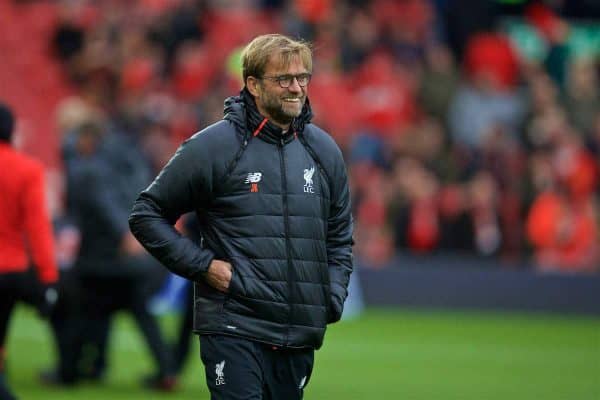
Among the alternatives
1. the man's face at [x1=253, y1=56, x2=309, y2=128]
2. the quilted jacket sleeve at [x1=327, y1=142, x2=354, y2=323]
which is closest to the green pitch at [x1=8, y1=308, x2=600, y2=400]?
the quilted jacket sleeve at [x1=327, y1=142, x2=354, y2=323]

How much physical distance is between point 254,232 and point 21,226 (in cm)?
317

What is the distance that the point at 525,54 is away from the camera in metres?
23.1

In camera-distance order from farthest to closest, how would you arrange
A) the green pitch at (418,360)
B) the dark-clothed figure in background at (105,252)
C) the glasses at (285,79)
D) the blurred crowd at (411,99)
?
the blurred crowd at (411,99), the green pitch at (418,360), the dark-clothed figure in background at (105,252), the glasses at (285,79)

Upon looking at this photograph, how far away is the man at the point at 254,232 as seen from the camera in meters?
6.50

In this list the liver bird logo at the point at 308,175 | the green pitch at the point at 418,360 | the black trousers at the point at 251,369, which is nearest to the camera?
the black trousers at the point at 251,369

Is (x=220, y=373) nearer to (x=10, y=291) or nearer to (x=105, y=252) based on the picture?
(x=10, y=291)

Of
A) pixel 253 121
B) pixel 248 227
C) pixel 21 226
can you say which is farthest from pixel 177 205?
pixel 21 226

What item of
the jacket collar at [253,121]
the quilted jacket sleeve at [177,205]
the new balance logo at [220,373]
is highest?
the jacket collar at [253,121]

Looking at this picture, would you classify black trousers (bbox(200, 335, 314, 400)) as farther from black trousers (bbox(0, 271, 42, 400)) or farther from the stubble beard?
black trousers (bbox(0, 271, 42, 400))

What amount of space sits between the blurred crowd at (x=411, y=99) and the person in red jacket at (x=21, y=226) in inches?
375

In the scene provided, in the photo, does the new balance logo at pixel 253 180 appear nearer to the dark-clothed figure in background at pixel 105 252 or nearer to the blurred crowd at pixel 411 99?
the dark-clothed figure in background at pixel 105 252

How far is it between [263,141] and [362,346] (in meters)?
9.06

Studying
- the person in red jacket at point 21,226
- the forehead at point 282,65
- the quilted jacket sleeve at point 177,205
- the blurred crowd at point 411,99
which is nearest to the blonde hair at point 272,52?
the forehead at point 282,65

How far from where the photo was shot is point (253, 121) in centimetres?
662
